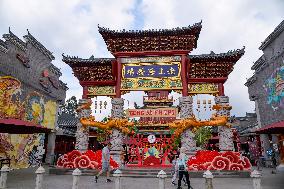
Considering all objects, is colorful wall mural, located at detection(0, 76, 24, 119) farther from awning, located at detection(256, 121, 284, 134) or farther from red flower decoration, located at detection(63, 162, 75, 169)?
awning, located at detection(256, 121, 284, 134)

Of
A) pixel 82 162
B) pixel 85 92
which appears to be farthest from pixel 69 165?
pixel 85 92

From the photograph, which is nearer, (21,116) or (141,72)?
(141,72)

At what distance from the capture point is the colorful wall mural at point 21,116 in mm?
14555

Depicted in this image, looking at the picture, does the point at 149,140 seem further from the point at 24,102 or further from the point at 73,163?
the point at 24,102

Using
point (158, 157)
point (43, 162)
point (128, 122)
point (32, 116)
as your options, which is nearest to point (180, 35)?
point (128, 122)

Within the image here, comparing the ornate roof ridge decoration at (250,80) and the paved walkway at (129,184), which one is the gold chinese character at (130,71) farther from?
the ornate roof ridge decoration at (250,80)

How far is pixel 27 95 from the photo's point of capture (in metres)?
17.2

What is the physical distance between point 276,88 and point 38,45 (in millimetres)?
18804

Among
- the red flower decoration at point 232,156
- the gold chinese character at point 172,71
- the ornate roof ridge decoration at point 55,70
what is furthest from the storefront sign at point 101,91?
the red flower decoration at point 232,156

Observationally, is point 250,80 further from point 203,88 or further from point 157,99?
point 157,99

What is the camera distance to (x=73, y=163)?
13.1 metres

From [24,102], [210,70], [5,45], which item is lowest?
[24,102]

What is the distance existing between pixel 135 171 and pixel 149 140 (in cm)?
253

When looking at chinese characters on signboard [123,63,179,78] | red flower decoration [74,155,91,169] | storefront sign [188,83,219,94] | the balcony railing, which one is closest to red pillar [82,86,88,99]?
chinese characters on signboard [123,63,179,78]
